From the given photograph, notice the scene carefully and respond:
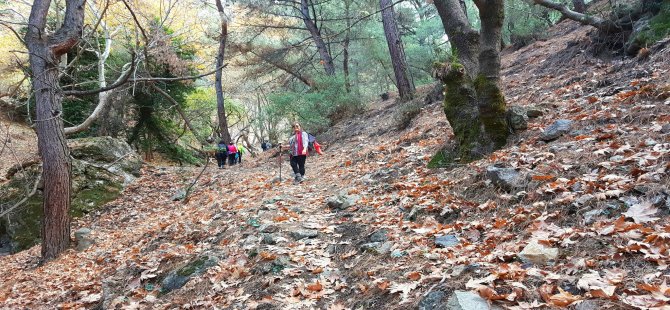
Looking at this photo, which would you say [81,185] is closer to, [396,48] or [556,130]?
[396,48]

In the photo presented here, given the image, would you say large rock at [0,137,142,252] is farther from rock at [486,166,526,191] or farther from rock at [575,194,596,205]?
rock at [575,194,596,205]

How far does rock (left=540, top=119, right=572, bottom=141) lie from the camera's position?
567 cm

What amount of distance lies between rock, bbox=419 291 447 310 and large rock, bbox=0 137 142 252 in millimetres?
8154

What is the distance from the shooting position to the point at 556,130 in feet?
18.8

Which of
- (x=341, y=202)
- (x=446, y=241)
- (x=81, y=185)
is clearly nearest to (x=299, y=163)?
(x=341, y=202)

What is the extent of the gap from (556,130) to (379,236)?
3092 millimetres

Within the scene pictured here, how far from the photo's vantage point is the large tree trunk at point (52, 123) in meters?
7.29

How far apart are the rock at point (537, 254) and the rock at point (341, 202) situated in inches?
134

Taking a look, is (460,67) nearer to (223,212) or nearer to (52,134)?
(223,212)

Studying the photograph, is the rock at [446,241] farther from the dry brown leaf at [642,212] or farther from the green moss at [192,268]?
the green moss at [192,268]

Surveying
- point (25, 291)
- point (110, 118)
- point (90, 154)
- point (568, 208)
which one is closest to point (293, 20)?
point (110, 118)

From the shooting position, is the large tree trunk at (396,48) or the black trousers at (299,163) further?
the large tree trunk at (396,48)

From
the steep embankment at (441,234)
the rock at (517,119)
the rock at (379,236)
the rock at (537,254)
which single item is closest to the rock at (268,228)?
the steep embankment at (441,234)

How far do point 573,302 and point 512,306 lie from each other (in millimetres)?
362
